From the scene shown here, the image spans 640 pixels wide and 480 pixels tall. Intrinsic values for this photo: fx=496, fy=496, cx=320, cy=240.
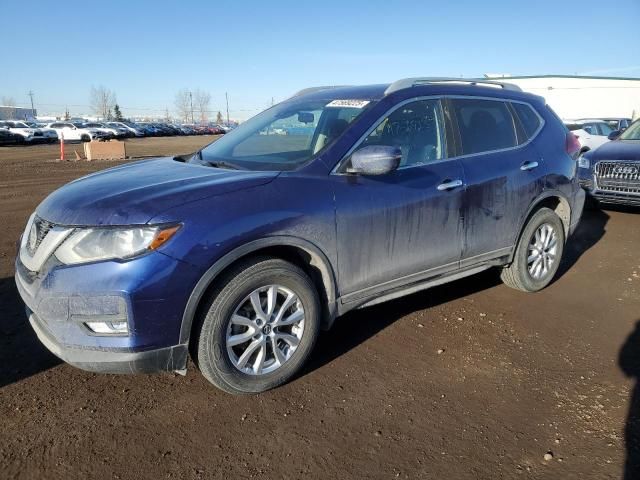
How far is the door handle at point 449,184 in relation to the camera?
141 inches

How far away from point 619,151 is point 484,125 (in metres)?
5.07

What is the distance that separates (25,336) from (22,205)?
19.8 ft

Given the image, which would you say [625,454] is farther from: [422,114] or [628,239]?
[628,239]

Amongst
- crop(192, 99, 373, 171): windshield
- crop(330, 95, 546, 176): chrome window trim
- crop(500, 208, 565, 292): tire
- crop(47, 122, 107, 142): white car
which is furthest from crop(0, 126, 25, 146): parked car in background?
crop(500, 208, 565, 292): tire

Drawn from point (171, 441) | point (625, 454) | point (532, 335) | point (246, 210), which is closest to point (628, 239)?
point (532, 335)

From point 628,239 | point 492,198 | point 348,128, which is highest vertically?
point 348,128

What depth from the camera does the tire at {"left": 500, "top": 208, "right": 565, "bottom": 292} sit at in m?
4.42

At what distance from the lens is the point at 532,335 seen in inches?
150

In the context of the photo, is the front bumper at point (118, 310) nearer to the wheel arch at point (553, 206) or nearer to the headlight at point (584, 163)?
the wheel arch at point (553, 206)

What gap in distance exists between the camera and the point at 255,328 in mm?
2873

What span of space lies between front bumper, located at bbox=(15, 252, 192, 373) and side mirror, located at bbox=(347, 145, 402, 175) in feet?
4.06

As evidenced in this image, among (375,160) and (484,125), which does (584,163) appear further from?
(375,160)

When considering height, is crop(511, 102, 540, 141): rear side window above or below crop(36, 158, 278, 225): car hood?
above

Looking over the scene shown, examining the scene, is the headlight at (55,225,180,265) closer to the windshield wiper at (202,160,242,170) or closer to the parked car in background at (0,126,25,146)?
the windshield wiper at (202,160,242,170)
